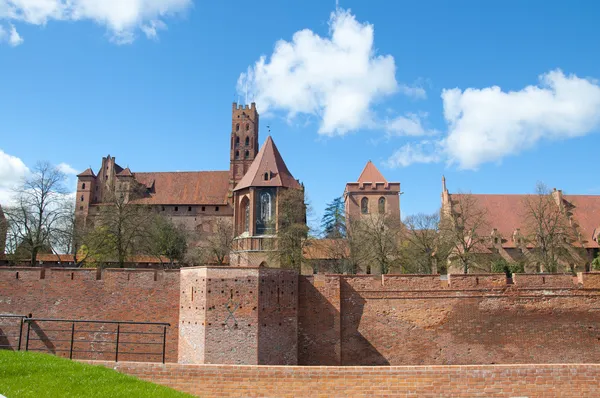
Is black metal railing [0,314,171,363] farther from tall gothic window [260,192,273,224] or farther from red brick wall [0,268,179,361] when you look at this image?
tall gothic window [260,192,273,224]

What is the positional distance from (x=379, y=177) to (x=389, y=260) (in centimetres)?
1804

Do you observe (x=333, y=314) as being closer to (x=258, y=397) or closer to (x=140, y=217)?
(x=258, y=397)

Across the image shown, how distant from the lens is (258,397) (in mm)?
11477

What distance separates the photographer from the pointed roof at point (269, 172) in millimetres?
40938

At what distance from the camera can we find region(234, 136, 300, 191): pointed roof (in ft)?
→ 134

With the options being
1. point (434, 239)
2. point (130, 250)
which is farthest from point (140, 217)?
point (434, 239)

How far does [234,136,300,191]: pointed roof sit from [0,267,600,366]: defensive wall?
24.1 metres

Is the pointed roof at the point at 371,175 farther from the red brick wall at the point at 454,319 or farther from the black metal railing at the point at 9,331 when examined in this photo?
the black metal railing at the point at 9,331

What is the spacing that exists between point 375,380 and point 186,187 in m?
47.2

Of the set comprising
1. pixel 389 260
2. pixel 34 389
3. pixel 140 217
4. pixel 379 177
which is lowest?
pixel 34 389

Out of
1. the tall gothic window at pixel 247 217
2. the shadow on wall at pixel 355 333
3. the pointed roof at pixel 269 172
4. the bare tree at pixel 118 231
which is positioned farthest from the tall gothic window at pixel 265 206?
the shadow on wall at pixel 355 333

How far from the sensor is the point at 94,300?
666 inches

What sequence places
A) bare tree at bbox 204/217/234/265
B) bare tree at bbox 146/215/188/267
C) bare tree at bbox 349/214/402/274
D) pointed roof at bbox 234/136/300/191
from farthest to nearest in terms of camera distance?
bare tree at bbox 204/217/234/265
pointed roof at bbox 234/136/300/191
bare tree at bbox 146/215/188/267
bare tree at bbox 349/214/402/274

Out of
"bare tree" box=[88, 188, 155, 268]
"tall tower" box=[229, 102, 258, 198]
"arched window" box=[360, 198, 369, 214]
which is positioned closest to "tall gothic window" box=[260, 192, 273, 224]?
"bare tree" box=[88, 188, 155, 268]
